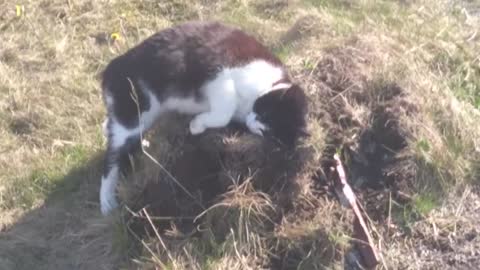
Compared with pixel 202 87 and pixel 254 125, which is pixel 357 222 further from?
pixel 202 87

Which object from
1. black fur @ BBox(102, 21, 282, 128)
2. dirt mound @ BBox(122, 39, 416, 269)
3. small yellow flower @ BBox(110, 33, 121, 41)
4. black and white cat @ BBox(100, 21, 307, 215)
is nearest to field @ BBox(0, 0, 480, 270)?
dirt mound @ BBox(122, 39, 416, 269)

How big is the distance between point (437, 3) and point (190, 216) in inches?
129

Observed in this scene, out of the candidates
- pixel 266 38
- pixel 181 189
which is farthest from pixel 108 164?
pixel 266 38

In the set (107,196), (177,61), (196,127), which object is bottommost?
(107,196)

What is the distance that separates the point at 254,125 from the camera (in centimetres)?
418

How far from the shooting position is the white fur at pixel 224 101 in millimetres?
4203

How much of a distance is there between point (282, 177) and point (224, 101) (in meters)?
0.50

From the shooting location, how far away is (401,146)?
176 inches

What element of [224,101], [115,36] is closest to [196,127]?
[224,101]

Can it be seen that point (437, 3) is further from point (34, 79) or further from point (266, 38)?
point (34, 79)

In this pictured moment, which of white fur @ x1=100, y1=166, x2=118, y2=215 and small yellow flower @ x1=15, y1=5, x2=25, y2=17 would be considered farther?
small yellow flower @ x1=15, y1=5, x2=25, y2=17

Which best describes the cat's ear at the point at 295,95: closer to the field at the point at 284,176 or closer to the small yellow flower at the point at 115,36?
the field at the point at 284,176

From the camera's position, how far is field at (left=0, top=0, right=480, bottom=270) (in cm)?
407

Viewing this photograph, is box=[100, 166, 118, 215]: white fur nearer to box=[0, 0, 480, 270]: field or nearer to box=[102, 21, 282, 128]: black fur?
box=[0, 0, 480, 270]: field
